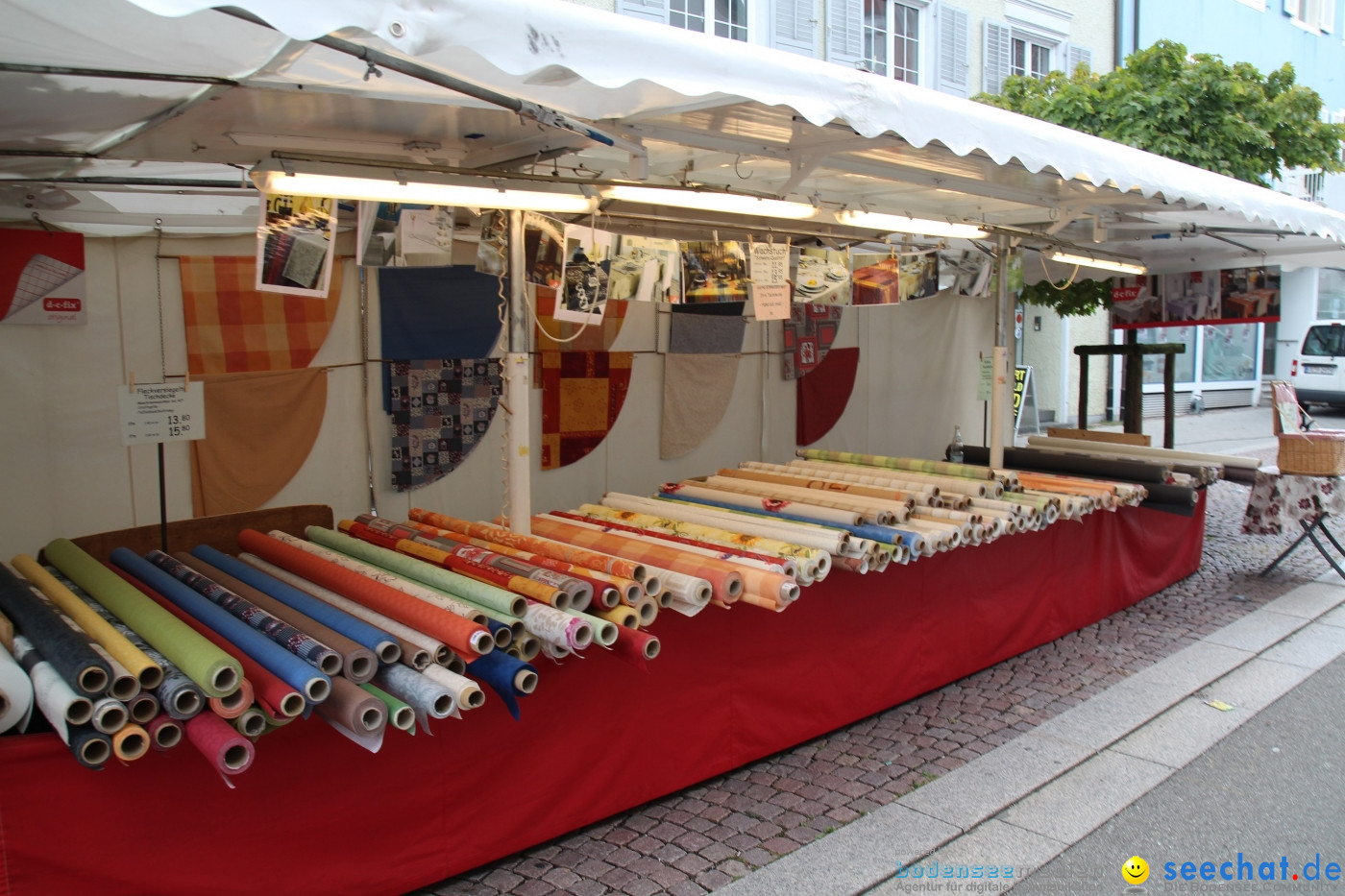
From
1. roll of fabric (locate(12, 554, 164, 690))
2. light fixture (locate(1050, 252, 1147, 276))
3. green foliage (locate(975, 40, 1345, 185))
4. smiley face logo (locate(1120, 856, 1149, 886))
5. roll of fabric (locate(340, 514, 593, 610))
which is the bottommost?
smiley face logo (locate(1120, 856, 1149, 886))

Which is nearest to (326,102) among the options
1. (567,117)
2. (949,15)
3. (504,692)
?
(567,117)

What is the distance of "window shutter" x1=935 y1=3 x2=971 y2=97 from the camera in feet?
42.0

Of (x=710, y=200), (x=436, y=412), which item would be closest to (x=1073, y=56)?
(x=436, y=412)

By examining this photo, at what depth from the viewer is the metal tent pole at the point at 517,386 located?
3811 mm

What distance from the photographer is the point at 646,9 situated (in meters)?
9.73

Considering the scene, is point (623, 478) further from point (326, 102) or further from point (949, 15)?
point (949, 15)

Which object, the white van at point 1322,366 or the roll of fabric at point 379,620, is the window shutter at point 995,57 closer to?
the white van at point 1322,366

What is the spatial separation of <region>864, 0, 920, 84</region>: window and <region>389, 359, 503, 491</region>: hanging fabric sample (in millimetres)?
8265

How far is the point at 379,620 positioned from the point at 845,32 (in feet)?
35.2

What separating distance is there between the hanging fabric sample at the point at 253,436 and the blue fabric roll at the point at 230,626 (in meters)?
1.44

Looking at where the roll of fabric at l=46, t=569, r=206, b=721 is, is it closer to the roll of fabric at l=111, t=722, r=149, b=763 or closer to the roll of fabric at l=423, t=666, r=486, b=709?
the roll of fabric at l=111, t=722, r=149, b=763

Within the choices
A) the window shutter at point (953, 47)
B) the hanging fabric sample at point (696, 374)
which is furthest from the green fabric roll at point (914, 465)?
the window shutter at point (953, 47)

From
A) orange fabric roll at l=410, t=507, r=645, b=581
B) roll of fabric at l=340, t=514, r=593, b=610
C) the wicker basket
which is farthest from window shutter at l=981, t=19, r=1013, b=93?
roll of fabric at l=340, t=514, r=593, b=610

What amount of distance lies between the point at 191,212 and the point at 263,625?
286 cm
